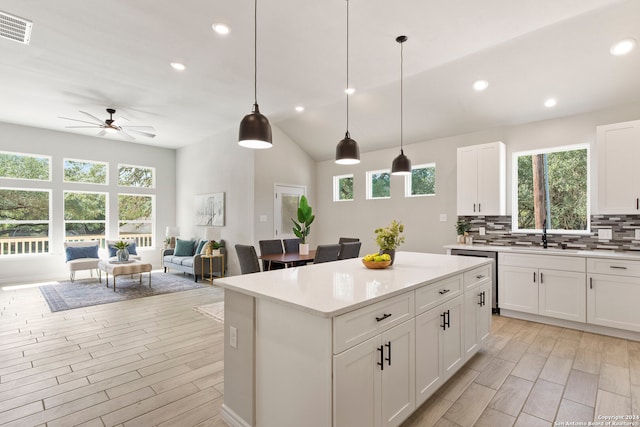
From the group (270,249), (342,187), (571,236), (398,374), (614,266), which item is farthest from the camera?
(342,187)

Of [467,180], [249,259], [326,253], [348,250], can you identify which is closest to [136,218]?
[249,259]

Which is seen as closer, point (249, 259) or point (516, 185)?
point (249, 259)

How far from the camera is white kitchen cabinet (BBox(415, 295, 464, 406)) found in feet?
6.59

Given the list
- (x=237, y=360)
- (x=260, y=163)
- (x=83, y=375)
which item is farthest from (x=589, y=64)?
(x=83, y=375)

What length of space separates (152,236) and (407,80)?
288 inches

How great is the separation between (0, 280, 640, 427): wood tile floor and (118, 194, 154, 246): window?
13.1ft

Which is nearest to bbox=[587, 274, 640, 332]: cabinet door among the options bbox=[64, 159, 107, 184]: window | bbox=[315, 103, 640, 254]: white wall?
bbox=[315, 103, 640, 254]: white wall

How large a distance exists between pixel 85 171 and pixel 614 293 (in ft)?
31.6

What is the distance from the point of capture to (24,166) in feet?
21.4

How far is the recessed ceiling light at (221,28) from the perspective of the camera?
303cm

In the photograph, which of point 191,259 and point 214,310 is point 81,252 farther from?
point 214,310

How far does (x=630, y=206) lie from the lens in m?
3.45

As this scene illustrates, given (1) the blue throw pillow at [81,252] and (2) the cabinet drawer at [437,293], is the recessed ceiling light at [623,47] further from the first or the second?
(1) the blue throw pillow at [81,252]

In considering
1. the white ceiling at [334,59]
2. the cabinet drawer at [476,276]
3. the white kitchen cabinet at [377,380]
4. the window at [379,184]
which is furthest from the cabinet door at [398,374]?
the window at [379,184]
